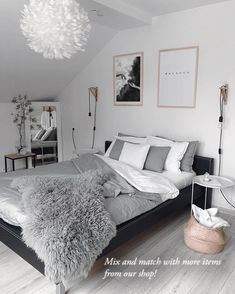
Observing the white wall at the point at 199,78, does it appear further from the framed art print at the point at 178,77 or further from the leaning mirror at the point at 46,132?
the leaning mirror at the point at 46,132

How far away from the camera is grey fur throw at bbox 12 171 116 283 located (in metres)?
1.58

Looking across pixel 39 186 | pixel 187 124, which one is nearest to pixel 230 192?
pixel 187 124

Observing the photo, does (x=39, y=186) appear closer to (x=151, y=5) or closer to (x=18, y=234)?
(x=18, y=234)

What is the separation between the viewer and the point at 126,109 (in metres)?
3.96

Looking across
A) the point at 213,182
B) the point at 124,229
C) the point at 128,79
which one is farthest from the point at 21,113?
the point at 213,182

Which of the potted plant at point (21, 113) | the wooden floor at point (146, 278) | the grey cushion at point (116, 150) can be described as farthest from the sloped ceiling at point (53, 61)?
the wooden floor at point (146, 278)

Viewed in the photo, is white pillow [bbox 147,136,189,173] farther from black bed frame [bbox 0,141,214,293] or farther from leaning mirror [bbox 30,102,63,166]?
leaning mirror [bbox 30,102,63,166]

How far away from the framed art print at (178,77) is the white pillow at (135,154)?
74 centimetres

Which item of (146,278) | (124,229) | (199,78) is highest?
(199,78)

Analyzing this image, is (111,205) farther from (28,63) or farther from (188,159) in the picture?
(28,63)

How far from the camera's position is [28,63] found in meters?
3.73

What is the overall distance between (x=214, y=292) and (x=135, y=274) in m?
0.59

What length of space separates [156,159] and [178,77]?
113 cm

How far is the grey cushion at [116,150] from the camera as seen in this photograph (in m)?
3.36
